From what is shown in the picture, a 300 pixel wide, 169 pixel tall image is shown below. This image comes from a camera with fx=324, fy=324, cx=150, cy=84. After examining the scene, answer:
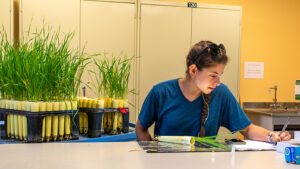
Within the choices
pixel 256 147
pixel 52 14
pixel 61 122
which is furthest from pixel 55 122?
pixel 52 14

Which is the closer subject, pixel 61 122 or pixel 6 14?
pixel 61 122

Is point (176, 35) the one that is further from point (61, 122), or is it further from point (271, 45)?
point (61, 122)

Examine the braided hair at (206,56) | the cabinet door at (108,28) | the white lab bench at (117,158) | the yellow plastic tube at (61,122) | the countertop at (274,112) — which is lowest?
the countertop at (274,112)

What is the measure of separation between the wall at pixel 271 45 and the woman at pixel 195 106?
2.38 metres

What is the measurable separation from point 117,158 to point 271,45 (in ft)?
12.0

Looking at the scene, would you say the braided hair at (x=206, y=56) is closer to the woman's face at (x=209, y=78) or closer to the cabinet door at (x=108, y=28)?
the woman's face at (x=209, y=78)

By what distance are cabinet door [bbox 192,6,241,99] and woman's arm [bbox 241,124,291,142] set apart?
6.08 feet

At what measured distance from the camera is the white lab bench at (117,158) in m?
1.18

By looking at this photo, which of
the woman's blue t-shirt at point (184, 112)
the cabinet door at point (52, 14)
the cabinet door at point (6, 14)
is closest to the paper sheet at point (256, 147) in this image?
the woman's blue t-shirt at point (184, 112)

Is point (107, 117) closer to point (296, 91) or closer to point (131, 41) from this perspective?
point (131, 41)

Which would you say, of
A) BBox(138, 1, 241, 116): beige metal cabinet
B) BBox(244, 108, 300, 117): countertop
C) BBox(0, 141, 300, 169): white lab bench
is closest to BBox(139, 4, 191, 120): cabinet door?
BBox(138, 1, 241, 116): beige metal cabinet

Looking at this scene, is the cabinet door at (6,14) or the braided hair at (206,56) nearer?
the braided hair at (206,56)

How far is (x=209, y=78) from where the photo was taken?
1.84 metres

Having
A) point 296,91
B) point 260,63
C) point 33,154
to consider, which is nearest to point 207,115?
point 33,154
